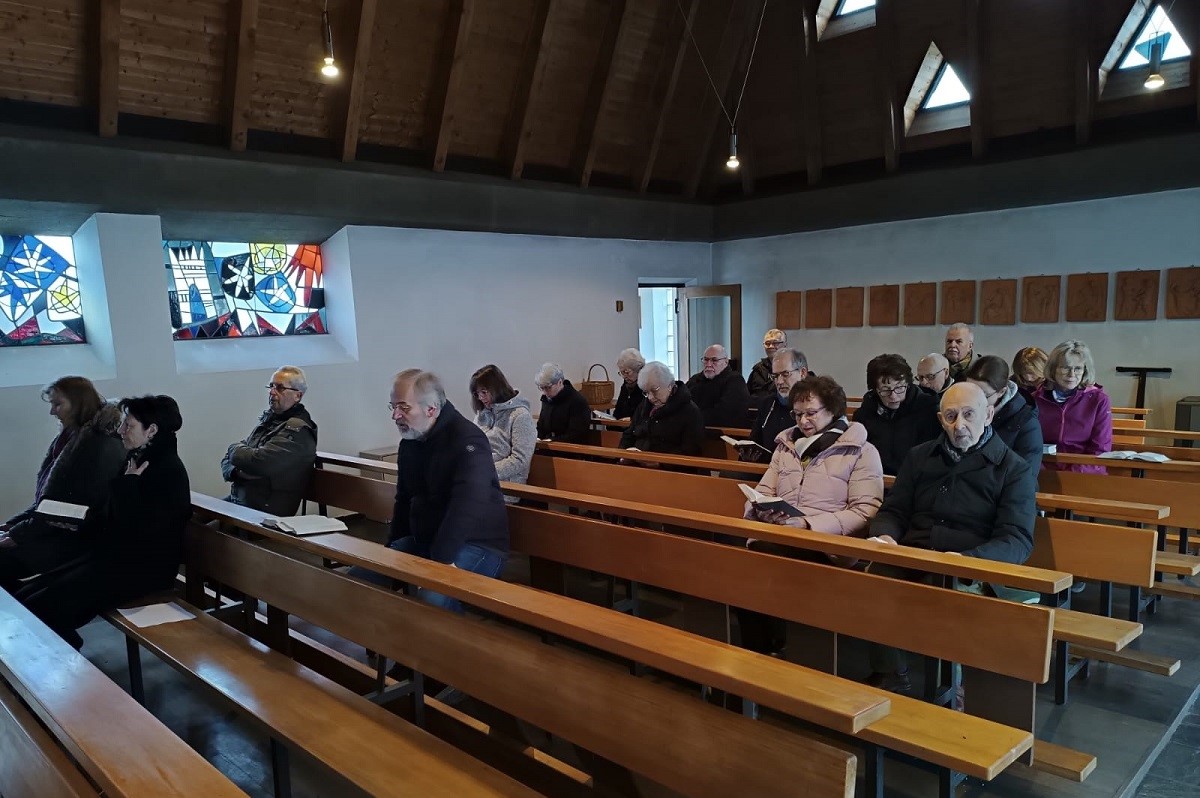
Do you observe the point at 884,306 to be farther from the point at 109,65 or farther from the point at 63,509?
the point at 63,509

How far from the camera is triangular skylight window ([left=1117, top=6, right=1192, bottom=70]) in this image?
7.11 meters

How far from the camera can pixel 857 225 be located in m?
9.53

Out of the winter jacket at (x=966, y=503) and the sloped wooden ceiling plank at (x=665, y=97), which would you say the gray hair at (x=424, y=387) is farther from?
the sloped wooden ceiling plank at (x=665, y=97)

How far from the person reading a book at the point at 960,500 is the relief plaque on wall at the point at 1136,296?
5996 millimetres

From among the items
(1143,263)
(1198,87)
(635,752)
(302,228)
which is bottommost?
(635,752)

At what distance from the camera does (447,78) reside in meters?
7.23

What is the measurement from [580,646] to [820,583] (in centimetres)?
139

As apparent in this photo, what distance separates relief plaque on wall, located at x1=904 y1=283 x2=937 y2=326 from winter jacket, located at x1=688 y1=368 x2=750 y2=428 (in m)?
3.93

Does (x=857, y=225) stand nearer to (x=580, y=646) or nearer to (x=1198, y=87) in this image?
(x=1198, y=87)

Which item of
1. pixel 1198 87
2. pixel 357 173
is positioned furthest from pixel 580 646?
pixel 1198 87

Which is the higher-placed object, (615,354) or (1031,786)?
(615,354)

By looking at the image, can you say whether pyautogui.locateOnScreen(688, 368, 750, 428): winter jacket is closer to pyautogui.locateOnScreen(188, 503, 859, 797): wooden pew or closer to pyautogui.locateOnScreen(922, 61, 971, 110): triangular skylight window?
pyautogui.locateOnScreen(188, 503, 859, 797): wooden pew

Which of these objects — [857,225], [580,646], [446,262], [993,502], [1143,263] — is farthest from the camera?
[857,225]

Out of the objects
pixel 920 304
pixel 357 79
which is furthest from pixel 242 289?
pixel 920 304
